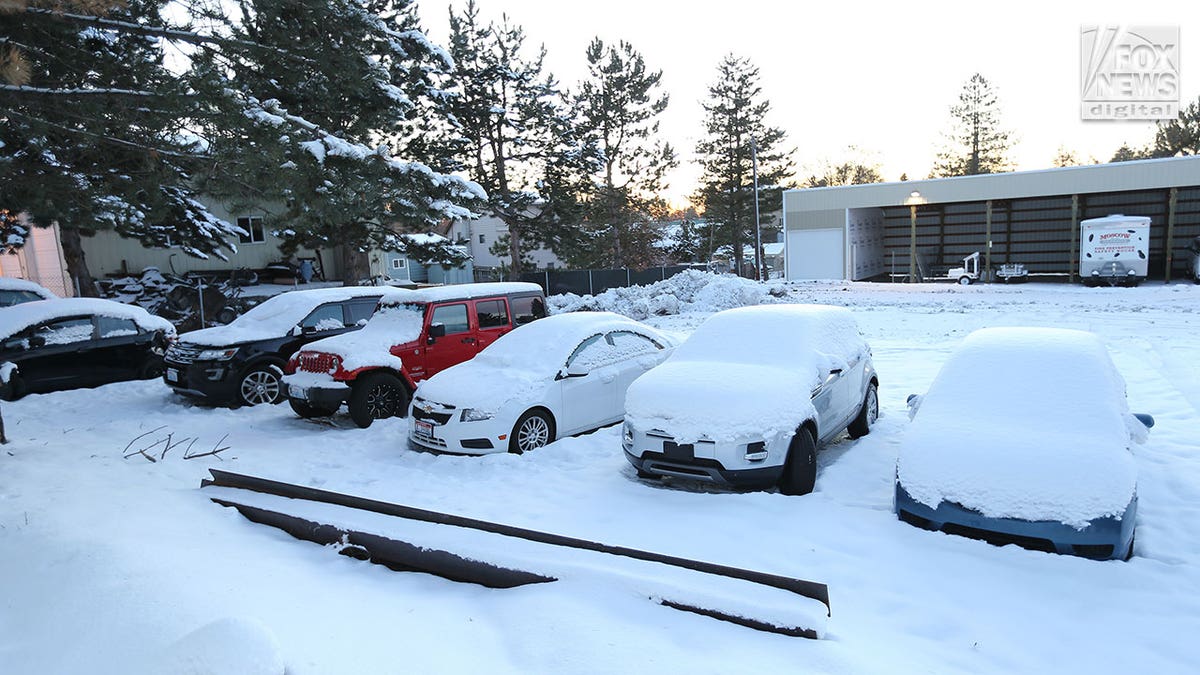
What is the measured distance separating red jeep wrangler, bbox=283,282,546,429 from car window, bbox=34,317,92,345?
4224mm

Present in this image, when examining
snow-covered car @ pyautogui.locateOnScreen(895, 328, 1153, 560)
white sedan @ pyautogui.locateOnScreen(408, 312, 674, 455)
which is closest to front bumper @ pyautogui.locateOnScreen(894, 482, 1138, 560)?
snow-covered car @ pyautogui.locateOnScreen(895, 328, 1153, 560)

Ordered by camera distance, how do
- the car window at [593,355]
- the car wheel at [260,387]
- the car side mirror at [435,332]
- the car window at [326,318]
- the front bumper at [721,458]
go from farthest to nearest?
the car window at [326,318] → the car wheel at [260,387] → the car side mirror at [435,332] → the car window at [593,355] → the front bumper at [721,458]

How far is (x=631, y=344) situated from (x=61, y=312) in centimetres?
916

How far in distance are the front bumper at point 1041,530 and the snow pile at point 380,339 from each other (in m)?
6.64

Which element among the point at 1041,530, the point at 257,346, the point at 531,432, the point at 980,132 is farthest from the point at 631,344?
the point at 980,132

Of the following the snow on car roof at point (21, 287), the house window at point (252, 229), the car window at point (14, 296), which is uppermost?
the house window at point (252, 229)

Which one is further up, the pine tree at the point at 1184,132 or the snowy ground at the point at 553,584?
the pine tree at the point at 1184,132

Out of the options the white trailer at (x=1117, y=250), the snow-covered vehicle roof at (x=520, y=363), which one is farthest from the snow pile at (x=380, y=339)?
the white trailer at (x=1117, y=250)

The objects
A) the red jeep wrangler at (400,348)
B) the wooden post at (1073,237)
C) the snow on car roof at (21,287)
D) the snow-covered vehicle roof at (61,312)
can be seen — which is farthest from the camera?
the wooden post at (1073,237)

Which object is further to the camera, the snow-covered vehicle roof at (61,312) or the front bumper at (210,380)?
the snow-covered vehicle roof at (61,312)

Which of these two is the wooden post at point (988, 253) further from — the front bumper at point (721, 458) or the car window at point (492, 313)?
the front bumper at point (721, 458)

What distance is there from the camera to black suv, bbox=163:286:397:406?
9914mm

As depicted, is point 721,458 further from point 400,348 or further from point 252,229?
point 252,229

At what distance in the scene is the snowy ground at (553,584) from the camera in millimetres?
3016
